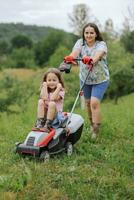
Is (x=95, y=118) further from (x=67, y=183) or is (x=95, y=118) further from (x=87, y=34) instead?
(x=67, y=183)

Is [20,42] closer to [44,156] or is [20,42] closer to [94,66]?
[94,66]

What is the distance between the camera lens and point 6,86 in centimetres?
2347

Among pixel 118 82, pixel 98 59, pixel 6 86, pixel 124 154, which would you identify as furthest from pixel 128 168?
pixel 118 82

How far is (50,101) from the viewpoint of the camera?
22.3ft

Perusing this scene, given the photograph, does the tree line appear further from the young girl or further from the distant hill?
the young girl

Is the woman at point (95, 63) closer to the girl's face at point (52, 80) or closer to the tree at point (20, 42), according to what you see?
the girl's face at point (52, 80)

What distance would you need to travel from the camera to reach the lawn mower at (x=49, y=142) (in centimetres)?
629

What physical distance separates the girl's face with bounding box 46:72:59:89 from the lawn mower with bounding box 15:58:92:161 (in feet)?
1.60

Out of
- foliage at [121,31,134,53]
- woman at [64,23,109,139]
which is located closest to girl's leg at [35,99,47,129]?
woman at [64,23,109,139]

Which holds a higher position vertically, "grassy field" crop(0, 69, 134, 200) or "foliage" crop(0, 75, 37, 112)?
"grassy field" crop(0, 69, 134, 200)

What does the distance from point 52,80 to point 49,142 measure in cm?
98

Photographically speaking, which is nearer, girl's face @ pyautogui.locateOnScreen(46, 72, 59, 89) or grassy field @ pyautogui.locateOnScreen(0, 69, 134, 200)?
grassy field @ pyautogui.locateOnScreen(0, 69, 134, 200)

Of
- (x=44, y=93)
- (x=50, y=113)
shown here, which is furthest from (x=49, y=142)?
(x=44, y=93)

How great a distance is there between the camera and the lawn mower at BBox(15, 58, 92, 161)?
6.29m
